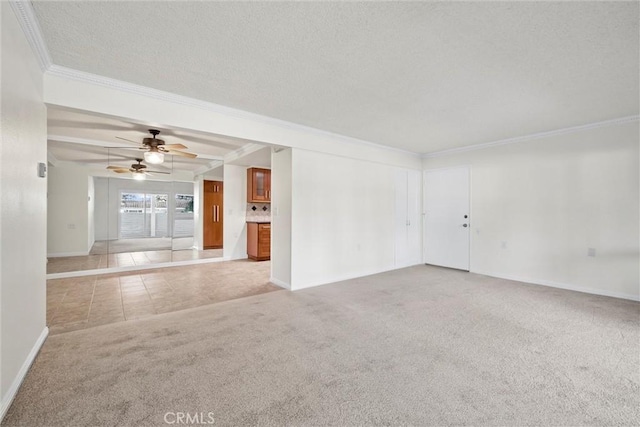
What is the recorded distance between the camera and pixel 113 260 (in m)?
5.59

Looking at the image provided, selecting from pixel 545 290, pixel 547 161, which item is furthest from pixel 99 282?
pixel 547 161

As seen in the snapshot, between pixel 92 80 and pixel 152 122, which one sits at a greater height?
pixel 92 80

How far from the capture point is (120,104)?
2.84m

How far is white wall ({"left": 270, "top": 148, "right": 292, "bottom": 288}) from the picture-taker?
4332mm

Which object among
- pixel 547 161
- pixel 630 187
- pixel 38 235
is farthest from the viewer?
pixel 547 161

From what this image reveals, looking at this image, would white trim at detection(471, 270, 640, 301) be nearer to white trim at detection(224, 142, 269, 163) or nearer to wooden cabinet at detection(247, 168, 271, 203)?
white trim at detection(224, 142, 269, 163)

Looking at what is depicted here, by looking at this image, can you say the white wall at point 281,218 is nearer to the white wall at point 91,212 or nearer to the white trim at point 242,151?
the white trim at point 242,151

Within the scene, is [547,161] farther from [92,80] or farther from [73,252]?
[73,252]

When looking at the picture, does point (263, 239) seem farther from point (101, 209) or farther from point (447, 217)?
point (447, 217)

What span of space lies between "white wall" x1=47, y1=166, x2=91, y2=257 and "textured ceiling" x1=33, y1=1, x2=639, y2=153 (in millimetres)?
4639

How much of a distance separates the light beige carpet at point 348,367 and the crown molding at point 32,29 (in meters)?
2.41

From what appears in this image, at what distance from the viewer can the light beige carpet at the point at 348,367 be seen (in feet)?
5.52

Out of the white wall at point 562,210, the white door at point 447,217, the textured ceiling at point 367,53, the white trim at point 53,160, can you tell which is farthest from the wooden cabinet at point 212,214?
the white wall at point 562,210

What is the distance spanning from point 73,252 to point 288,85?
6.20 m
